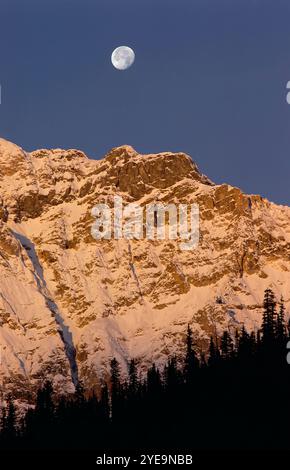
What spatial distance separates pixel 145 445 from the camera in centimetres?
14550

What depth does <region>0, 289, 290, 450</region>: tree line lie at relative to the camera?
136500mm

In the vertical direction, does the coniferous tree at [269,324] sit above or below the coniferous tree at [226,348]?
below

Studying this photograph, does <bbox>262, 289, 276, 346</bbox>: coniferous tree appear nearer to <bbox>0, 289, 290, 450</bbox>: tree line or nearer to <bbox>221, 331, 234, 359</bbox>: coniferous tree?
<bbox>0, 289, 290, 450</bbox>: tree line

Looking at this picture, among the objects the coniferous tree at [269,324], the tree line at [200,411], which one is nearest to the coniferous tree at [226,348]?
the tree line at [200,411]

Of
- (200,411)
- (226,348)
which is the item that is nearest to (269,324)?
(200,411)

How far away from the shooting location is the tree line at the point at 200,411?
136 m

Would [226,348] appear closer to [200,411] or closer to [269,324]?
[269,324]

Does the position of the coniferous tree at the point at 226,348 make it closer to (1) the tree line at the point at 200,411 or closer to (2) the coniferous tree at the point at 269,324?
(1) the tree line at the point at 200,411

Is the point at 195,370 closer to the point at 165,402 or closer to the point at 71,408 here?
the point at 165,402

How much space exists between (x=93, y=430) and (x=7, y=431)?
2192 cm

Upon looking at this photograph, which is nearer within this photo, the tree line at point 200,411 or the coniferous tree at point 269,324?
the tree line at point 200,411

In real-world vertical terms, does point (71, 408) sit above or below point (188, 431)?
above
